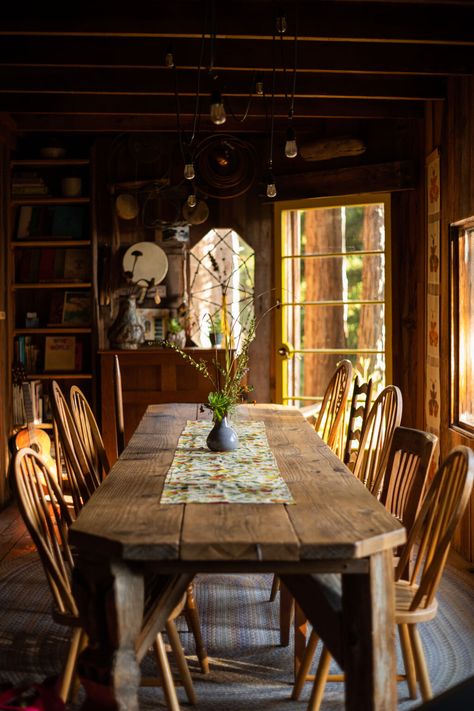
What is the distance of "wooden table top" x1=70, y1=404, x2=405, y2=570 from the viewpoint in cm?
204

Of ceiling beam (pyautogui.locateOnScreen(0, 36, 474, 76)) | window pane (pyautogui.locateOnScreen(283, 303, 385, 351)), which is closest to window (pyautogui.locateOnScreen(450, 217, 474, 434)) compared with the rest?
ceiling beam (pyautogui.locateOnScreen(0, 36, 474, 76))

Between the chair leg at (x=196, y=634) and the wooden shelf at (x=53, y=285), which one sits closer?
the chair leg at (x=196, y=634)

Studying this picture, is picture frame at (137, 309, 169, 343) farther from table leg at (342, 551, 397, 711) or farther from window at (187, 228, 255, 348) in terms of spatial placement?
table leg at (342, 551, 397, 711)

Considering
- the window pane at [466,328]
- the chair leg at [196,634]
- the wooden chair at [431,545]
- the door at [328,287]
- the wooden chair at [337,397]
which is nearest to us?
the wooden chair at [431,545]

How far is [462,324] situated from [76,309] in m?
3.10

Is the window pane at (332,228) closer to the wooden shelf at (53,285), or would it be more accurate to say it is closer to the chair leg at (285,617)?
the wooden shelf at (53,285)

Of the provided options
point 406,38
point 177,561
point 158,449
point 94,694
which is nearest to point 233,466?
point 158,449

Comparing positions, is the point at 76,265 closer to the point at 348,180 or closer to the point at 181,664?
the point at 348,180

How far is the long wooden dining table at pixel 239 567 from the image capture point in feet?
6.74

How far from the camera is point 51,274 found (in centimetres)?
643

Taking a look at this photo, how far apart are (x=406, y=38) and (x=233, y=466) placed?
228cm

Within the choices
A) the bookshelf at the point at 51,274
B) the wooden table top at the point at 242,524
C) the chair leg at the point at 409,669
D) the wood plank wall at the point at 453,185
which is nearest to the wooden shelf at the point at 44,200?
the bookshelf at the point at 51,274

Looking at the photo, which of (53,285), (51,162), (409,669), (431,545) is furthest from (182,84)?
Answer: (409,669)

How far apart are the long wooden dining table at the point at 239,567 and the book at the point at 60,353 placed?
4.10 metres
